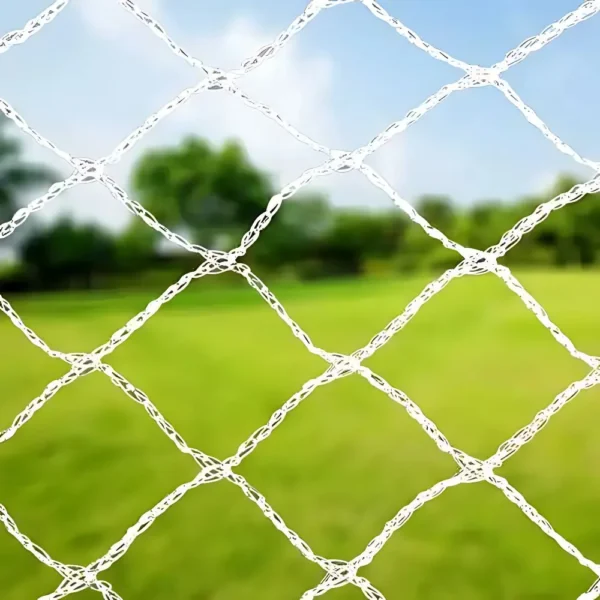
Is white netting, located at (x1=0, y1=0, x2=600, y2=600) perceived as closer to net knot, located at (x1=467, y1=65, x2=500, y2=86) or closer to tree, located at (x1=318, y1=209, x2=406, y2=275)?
net knot, located at (x1=467, y1=65, x2=500, y2=86)

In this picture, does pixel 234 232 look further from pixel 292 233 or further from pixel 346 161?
pixel 346 161

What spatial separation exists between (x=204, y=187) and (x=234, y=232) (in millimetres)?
66

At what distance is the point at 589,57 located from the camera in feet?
2.72

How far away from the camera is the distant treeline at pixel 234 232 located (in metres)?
0.80

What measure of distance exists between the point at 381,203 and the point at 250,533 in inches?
15.9

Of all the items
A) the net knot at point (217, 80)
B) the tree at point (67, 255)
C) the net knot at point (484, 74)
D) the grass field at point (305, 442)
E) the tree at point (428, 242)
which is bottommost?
the grass field at point (305, 442)

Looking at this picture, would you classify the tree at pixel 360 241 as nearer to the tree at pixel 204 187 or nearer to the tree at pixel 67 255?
the tree at pixel 204 187

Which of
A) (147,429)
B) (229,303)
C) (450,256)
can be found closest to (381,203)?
(450,256)

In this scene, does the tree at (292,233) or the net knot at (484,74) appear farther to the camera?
the tree at (292,233)

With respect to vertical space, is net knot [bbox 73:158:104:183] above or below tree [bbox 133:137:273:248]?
below

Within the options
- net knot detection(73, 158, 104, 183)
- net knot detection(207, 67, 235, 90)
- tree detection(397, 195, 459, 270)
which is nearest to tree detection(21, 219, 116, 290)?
net knot detection(73, 158, 104, 183)

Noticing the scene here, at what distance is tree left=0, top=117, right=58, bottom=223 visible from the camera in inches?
31.3

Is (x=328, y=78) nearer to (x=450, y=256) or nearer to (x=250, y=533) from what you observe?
(x=450, y=256)

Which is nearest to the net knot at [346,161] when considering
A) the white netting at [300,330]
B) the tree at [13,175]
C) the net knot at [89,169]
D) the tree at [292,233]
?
the white netting at [300,330]
